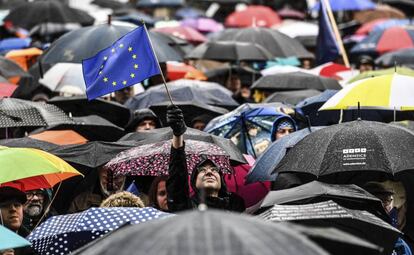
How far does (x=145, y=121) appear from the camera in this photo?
13844mm

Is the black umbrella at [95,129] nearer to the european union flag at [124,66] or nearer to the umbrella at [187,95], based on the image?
the umbrella at [187,95]

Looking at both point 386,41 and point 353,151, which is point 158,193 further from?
point 386,41

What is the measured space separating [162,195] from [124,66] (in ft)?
3.62

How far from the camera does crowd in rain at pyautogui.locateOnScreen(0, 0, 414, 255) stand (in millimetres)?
6305

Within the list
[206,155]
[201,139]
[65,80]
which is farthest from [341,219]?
[65,80]

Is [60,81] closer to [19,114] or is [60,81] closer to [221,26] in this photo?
[19,114]

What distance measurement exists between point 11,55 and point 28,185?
958cm

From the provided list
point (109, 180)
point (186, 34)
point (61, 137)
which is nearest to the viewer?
point (109, 180)

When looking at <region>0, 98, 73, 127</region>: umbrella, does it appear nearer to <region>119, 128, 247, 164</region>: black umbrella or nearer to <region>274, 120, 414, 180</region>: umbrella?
<region>119, 128, 247, 164</region>: black umbrella

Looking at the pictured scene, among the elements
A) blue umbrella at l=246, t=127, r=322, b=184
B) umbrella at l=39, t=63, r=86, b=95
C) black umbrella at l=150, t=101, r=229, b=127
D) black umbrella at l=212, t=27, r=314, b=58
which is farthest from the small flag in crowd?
blue umbrella at l=246, t=127, r=322, b=184

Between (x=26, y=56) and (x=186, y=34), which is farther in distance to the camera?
(x=186, y=34)

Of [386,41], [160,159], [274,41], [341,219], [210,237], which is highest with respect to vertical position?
[210,237]

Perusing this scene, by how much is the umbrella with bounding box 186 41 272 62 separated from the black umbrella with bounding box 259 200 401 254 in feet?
33.6

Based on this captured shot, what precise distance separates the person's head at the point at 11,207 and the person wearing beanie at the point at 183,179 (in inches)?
42.6
